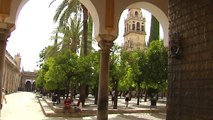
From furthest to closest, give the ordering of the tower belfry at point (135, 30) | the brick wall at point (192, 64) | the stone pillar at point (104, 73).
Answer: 1. the tower belfry at point (135, 30)
2. the stone pillar at point (104, 73)
3. the brick wall at point (192, 64)

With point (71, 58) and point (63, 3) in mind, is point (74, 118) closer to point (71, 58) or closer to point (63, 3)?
point (71, 58)

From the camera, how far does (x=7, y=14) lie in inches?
314

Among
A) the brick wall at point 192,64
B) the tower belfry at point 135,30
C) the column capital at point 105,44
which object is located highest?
the tower belfry at point 135,30

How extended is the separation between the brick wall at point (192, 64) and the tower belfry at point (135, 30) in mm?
63933

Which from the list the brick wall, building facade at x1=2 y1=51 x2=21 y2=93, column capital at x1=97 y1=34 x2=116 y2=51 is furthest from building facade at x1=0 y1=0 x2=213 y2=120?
building facade at x1=2 y1=51 x2=21 y2=93

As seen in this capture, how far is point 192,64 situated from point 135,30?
66.1 m

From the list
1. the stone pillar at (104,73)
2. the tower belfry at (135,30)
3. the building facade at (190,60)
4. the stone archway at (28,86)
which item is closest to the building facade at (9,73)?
the stone archway at (28,86)

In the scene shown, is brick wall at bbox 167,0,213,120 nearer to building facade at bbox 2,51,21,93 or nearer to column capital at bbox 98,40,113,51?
column capital at bbox 98,40,113,51

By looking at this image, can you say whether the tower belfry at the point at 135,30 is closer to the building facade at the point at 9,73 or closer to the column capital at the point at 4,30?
the building facade at the point at 9,73

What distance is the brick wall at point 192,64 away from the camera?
3.15 metres

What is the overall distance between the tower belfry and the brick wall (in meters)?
63.9

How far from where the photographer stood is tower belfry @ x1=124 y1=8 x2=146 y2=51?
68412 mm

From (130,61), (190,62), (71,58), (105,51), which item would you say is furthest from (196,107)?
(130,61)

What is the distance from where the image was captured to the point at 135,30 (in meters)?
69.1
